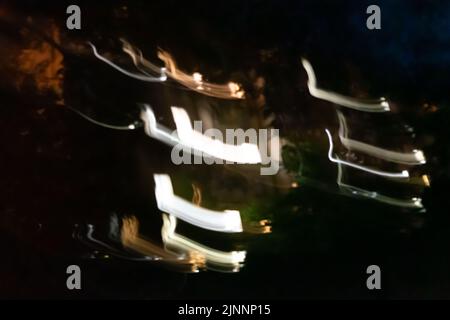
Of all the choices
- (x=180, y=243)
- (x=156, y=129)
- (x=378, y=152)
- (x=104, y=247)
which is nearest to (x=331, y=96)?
(x=378, y=152)

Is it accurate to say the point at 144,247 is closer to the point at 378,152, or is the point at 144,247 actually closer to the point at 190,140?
the point at 190,140

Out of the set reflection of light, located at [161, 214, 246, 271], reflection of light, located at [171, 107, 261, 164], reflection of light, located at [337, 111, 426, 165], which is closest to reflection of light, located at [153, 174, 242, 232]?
reflection of light, located at [161, 214, 246, 271]

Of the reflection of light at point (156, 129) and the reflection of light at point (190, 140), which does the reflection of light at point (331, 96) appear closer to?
the reflection of light at point (190, 140)

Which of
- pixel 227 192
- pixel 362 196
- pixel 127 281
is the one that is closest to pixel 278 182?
pixel 227 192

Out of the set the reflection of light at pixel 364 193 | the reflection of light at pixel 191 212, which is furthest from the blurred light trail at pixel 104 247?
the reflection of light at pixel 364 193
